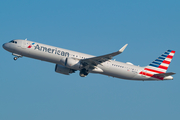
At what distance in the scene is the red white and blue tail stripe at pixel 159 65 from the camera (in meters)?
52.4

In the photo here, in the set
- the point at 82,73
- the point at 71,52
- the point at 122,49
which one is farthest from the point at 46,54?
the point at 122,49

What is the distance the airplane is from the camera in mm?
46438

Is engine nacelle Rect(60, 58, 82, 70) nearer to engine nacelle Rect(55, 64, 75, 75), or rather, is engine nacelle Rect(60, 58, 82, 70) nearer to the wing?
the wing

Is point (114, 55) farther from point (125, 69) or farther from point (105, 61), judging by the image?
point (125, 69)

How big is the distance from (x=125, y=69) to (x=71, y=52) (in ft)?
37.1

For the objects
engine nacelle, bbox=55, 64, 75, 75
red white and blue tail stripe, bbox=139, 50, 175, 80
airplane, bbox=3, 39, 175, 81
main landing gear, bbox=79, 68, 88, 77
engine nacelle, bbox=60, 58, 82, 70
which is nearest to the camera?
engine nacelle, bbox=60, 58, 82, 70

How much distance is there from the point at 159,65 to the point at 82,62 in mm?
17753

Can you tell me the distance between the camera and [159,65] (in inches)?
2141

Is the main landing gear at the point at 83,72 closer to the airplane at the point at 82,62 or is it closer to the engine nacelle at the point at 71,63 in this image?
the airplane at the point at 82,62

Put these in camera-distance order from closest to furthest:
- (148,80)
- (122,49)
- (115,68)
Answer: (122,49) → (115,68) → (148,80)

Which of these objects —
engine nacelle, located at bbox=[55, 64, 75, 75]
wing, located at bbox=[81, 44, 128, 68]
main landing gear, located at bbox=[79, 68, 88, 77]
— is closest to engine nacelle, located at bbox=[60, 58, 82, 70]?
wing, located at bbox=[81, 44, 128, 68]

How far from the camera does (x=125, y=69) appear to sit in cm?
5038

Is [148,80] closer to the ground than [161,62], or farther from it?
closer to the ground

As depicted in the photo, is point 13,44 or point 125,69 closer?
point 13,44
